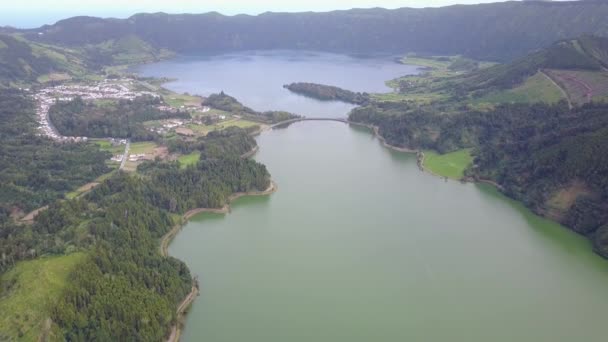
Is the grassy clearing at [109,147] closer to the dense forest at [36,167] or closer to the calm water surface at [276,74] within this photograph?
the dense forest at [36,167]

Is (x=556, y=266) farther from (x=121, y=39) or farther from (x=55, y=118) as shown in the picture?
(x=121, y=39)

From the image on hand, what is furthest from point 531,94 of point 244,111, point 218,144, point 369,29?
point 369,29

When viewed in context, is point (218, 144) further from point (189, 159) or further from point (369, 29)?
point (369, 29)

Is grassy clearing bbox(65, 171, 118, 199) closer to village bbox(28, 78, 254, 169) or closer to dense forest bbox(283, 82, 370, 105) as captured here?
village bbox(28, 78, 254, 169)

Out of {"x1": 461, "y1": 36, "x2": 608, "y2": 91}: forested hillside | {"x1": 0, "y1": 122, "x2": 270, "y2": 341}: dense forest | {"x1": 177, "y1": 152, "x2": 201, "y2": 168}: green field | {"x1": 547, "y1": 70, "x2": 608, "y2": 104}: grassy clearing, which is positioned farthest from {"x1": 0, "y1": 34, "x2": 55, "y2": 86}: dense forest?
{"x1": 547, "y1": 70, "x2": 608, "y2": 104}: grassy clearing

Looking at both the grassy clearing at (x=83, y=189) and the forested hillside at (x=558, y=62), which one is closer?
the grassy clearing at (x=83, y=189)

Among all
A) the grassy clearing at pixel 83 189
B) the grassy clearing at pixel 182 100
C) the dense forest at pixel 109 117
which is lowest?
the grassy clearing at pixel 182 100

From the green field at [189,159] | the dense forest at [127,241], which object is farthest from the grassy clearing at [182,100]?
→ the dense forest at [127,241]
